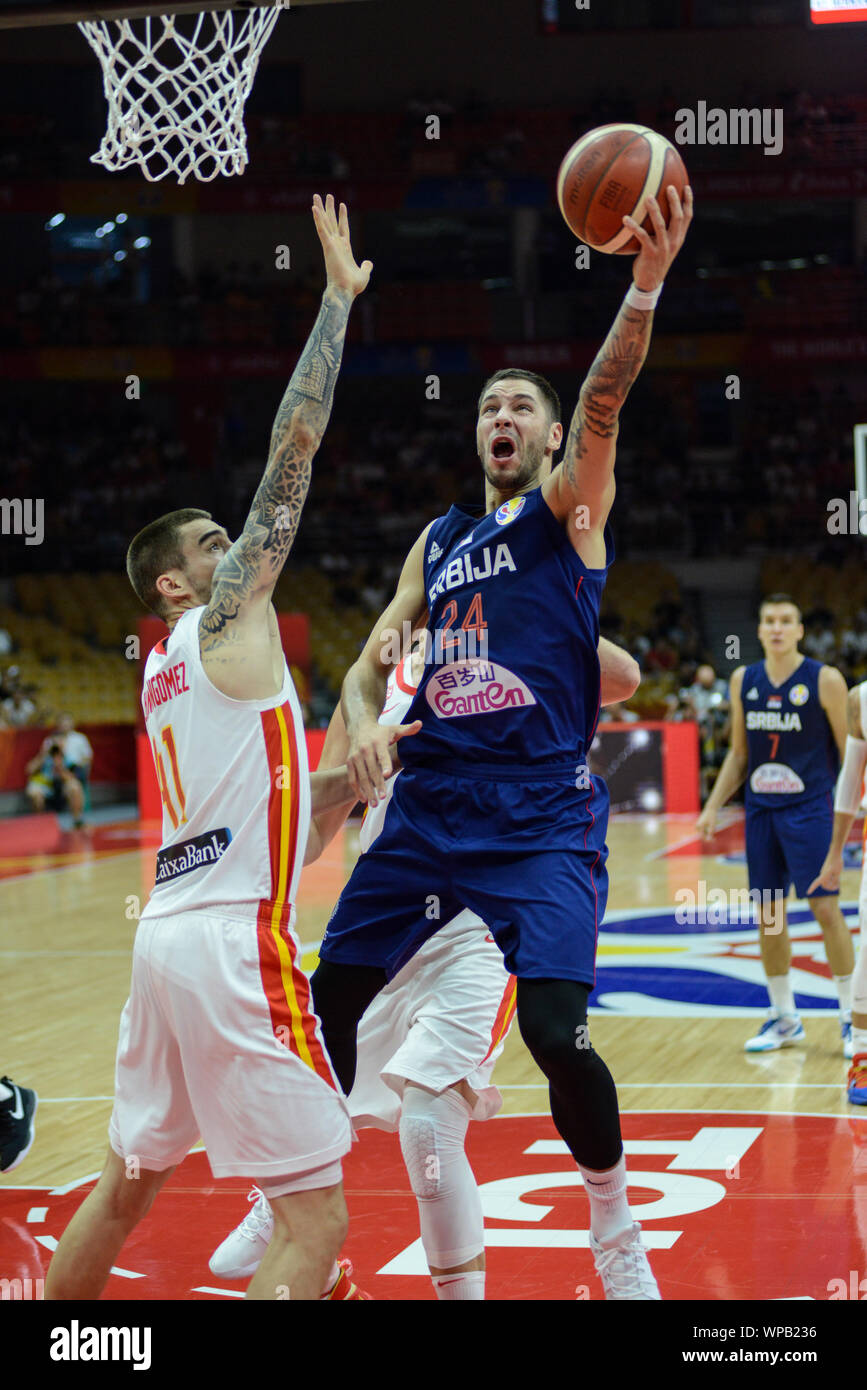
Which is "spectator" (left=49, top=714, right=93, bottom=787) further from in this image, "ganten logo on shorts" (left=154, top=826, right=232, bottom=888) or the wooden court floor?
"ganten logo on shorts" (left=154, top=826, right=232, bottom=888)

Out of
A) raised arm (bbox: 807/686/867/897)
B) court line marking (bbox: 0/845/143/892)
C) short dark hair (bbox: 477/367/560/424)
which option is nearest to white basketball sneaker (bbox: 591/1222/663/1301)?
short dark hair (bbox: 477/367/560/424)

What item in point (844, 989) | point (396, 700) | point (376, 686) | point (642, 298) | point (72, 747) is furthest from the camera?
point (72, 747)

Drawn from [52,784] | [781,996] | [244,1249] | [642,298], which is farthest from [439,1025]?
[52,784]

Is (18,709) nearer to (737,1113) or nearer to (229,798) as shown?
(737,1113)

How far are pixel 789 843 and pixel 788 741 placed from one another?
50 centimetres

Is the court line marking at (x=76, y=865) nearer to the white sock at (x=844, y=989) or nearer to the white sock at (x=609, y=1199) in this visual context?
the white sock at (x=844, y=989)

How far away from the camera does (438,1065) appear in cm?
381

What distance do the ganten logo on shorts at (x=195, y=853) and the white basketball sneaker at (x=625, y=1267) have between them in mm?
1295

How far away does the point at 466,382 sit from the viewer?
2856 centimetres

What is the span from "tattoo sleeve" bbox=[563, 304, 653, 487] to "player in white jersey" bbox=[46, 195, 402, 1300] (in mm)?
613

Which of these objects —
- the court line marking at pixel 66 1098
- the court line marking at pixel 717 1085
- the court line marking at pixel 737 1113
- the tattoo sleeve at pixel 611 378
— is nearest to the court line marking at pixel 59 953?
the court line marking at pixel 66 1098

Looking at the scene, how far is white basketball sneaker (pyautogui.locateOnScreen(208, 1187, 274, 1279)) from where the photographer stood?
4.08 metres

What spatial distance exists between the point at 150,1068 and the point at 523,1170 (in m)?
2.40

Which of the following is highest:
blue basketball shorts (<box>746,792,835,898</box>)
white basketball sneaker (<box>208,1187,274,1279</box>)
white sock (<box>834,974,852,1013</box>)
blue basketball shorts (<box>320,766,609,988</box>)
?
blue basketball shorts (<box>320,766,609,988</box>)
